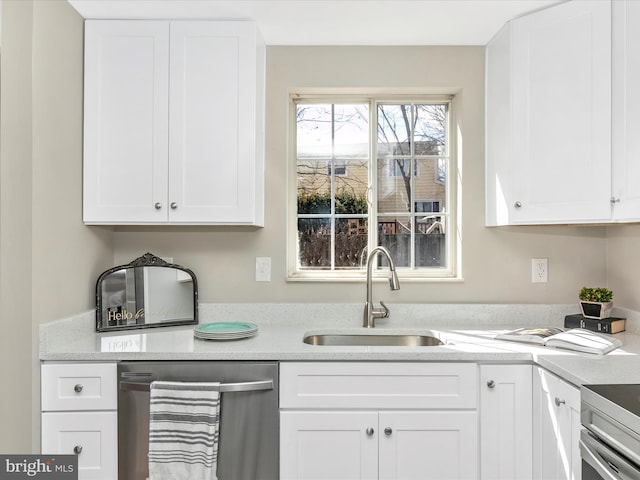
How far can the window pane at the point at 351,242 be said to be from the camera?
255 cm

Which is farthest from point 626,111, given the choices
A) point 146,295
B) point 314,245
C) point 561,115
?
point 146,295

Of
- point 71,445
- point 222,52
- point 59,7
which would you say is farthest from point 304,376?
point 59,7

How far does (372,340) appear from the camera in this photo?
7.54ft

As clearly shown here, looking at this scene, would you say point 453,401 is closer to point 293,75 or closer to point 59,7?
point 293,75

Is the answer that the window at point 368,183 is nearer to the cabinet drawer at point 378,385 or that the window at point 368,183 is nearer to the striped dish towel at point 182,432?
the cabinet drawer at point 378,385

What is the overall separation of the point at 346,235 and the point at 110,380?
1.34 m

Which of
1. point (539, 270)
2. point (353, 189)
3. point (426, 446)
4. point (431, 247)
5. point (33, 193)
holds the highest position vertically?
point (353, 189)

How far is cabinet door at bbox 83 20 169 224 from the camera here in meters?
2.11

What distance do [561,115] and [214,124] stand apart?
1.50 m

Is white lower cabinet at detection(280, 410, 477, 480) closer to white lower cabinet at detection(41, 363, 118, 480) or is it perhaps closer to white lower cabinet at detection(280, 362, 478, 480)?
white lower cabinet at detection(280, 362, 478, 480)

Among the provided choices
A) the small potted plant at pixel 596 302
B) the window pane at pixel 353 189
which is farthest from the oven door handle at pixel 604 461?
the window pane at pixel 353 189

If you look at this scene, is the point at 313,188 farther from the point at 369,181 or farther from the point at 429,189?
the point at 429,189

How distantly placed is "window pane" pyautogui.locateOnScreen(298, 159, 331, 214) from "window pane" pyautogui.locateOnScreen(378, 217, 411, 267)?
1.03 ft

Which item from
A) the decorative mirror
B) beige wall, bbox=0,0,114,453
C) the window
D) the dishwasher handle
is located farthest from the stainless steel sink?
beige wall, bbox=0,0,114,453
